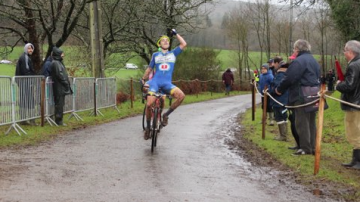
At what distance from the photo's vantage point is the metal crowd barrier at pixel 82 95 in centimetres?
1465

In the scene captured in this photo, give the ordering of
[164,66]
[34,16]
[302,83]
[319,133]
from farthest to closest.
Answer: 1. [34,16]
2. [164,66]
3. [302,83]
4. [319,133]

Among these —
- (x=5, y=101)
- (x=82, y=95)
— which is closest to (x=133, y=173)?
(x=5, y=101)

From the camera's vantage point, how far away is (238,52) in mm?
55281

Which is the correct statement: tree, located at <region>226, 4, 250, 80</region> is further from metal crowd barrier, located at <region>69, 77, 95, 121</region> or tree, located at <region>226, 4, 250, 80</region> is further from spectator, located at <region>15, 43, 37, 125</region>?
spectator, located at <region>15, 43, 37, 125</region>

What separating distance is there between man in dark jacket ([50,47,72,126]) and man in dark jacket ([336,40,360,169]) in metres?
7.90

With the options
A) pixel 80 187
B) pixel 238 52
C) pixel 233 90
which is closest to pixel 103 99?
pixel 80 187

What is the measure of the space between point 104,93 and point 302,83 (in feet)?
34.4

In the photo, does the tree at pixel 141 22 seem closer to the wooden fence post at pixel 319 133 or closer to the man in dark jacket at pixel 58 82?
the man in dark jacket at pixel 58 82

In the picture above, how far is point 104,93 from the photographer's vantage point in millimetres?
17359

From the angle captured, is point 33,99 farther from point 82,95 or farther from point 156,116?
point 156,116

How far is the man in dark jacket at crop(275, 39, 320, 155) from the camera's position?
830 centimetres

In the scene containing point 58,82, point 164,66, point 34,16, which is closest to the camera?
point 164,66

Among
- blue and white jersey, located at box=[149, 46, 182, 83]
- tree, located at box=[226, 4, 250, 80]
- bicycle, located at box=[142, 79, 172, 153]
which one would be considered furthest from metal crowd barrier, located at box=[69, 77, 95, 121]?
tree, located at box=[226, 4, 250, 80]

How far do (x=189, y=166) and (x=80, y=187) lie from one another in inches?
89.8
